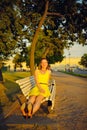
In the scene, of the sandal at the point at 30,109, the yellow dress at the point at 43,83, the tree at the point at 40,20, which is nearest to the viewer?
the sandal at the point at 30,109

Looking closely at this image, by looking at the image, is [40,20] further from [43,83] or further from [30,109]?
[30,109]

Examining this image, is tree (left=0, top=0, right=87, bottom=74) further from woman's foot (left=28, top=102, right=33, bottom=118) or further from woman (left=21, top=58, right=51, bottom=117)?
woman's foot (left=28, top=102, right=33, bottom=118)

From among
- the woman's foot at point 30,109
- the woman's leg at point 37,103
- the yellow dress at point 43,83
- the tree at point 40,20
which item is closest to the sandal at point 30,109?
the woman's foot at point 30,109

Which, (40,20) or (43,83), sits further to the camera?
(40,20)

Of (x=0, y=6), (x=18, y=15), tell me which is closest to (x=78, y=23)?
(x=18, y=15)

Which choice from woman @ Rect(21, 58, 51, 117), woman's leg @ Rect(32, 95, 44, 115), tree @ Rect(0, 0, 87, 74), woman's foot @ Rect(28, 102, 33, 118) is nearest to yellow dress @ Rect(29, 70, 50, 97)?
woman @ Rect(21, 58, 51, 117)

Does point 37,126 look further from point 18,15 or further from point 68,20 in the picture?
point 68,20

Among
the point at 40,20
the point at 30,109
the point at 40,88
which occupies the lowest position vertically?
the point at 30,109

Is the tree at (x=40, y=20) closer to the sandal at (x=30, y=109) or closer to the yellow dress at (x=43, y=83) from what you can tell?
the yellow dress at (x=43, y=83)

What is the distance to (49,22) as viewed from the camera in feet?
98.7

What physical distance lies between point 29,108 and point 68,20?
21357mm

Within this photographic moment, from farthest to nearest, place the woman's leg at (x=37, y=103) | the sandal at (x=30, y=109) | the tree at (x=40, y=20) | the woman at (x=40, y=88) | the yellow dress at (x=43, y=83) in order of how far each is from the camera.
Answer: the tree at (x=40, y=20), the yellow dress at (x=43, y=83), the woman at (x=40, y=88), the woman's leg at (x=37, y=103), the sandal at (x=30, y=109)

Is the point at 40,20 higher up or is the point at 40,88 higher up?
the point at 40,20

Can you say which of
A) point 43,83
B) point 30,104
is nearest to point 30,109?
point 30,104
